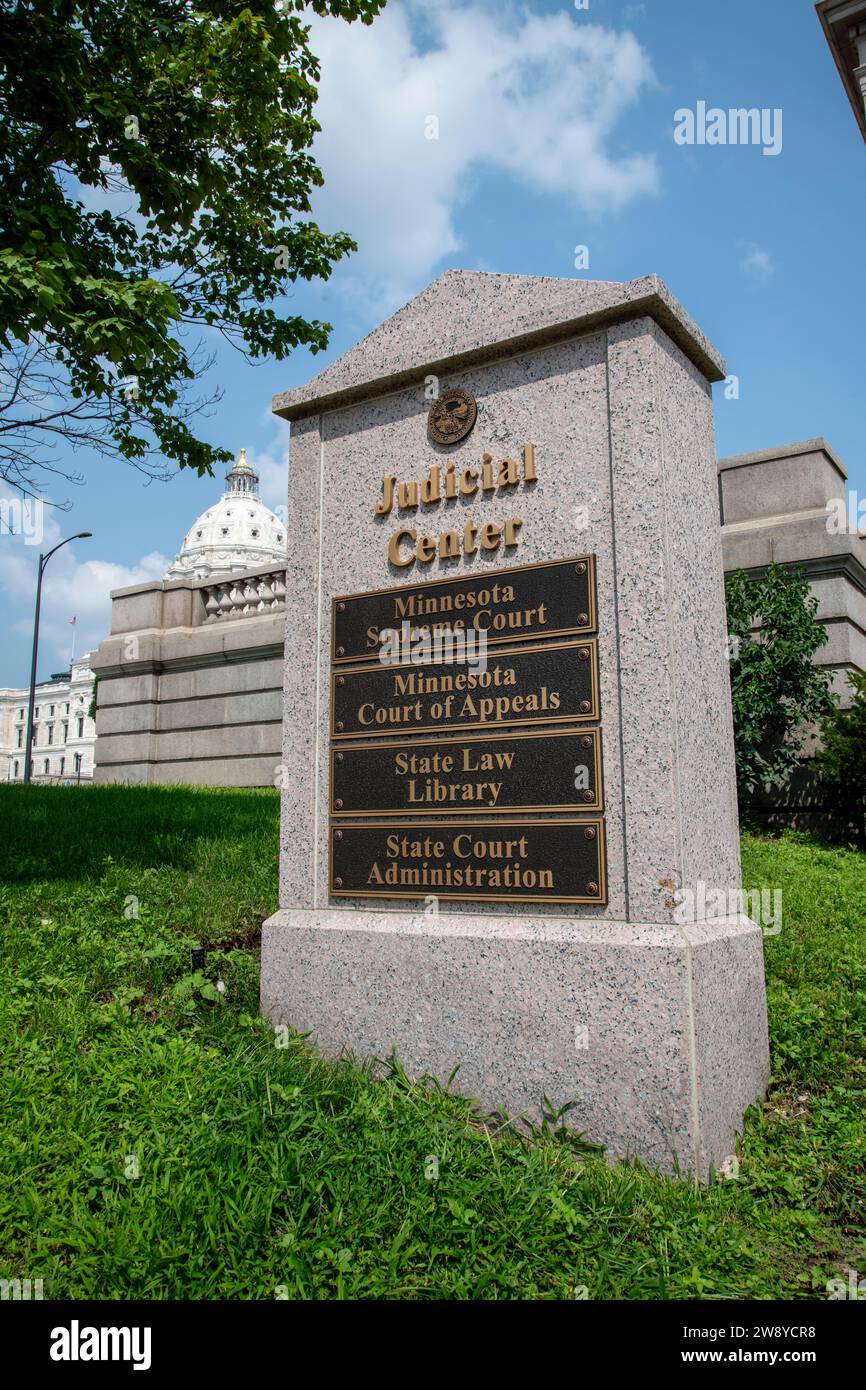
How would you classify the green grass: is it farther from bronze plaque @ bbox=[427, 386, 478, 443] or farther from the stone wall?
the stone wall

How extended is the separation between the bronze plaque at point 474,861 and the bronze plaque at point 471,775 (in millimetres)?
92

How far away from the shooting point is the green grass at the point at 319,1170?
3.19 metres

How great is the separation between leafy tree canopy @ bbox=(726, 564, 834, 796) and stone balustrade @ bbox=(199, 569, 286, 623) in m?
8.56

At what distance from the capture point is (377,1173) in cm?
361

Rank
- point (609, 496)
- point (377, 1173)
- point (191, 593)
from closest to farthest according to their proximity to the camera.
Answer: point (377, 1173)
point (609, 496)
point (191, 593)

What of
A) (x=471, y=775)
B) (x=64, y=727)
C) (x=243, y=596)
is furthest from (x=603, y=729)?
(x=64, y=727)

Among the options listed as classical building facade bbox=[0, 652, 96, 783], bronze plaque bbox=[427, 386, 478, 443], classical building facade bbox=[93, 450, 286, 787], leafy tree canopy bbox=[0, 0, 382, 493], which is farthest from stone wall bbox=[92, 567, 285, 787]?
classical building facade bbox=[0, 652, 96, 783]

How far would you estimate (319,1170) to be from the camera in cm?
357

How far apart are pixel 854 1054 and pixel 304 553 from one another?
4086 millimetres

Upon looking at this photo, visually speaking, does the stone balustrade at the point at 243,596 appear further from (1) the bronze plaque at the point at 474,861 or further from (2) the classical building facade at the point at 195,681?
(1) the bronze plaque at the point at 474,861

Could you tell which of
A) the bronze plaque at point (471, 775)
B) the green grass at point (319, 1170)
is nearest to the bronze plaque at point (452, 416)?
the bronze plaque at point (471, 775)
